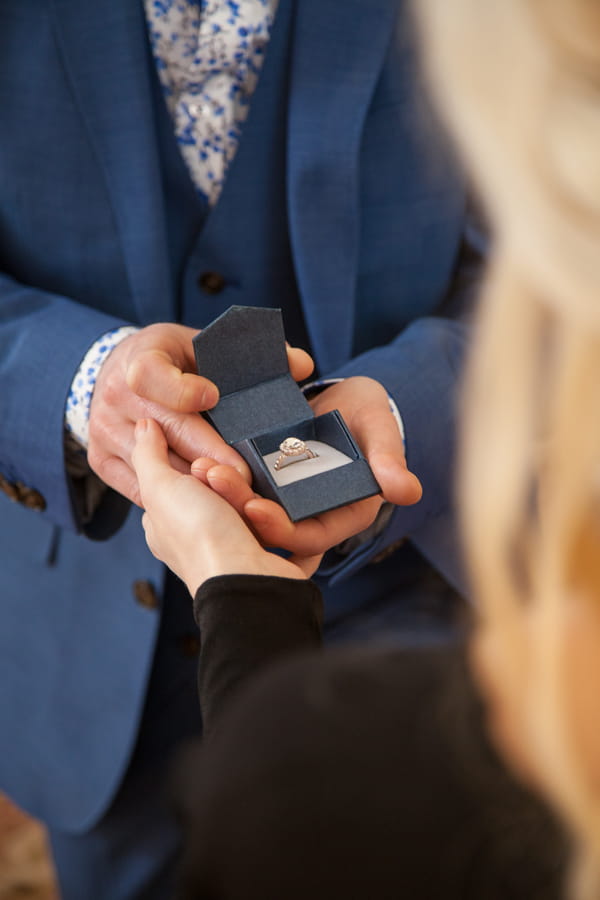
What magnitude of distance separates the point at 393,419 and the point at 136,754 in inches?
21.0

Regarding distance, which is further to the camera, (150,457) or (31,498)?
(31,498)

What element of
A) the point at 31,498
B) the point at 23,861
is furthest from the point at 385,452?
the point at 23,861

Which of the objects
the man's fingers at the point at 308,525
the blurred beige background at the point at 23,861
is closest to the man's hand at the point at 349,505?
the man's fingers at the point at 308,525

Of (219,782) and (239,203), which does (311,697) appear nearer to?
(219,782)

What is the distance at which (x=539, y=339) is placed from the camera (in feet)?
1.15

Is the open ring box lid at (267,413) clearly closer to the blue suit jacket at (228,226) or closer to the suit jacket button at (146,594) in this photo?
the blue suit jacket at (228,226)

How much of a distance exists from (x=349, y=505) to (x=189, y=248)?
1.06ft

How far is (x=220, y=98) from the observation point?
711 millimetres

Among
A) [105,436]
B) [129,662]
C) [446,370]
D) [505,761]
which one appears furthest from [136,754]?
[505,761]

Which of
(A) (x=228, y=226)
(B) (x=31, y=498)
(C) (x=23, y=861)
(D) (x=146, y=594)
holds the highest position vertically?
(A) (x=228, y=226)

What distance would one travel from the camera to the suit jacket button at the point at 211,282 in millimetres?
731

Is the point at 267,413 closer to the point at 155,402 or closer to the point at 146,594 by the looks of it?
the point at 155,402

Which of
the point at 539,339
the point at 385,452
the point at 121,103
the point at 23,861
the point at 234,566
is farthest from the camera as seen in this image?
the point at 23,861

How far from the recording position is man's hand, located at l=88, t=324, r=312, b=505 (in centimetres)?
57
